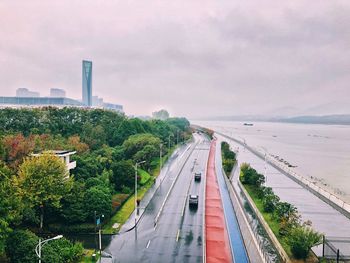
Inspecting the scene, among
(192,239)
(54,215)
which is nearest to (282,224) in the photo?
(192,239)

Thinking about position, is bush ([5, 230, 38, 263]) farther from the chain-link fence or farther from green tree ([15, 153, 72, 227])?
the chain-link fence

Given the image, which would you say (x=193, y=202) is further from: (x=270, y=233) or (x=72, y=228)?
(x=72, y=228)

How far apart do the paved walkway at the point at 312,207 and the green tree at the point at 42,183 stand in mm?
27950

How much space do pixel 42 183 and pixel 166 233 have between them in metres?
12.6

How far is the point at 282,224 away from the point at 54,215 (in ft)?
72.7

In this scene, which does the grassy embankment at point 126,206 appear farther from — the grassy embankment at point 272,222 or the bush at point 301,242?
the bush at point 301,242

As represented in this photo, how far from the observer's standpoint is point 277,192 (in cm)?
5672

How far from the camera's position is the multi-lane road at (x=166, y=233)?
2811 cm

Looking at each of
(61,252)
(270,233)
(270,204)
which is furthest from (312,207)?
(61,252)

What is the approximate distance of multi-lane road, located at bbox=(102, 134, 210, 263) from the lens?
28109 mm

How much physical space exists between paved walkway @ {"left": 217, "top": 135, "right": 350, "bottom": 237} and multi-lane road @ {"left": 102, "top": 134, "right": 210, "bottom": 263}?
44.7ft

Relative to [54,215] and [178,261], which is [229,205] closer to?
[178,261]

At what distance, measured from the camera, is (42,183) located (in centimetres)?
3195

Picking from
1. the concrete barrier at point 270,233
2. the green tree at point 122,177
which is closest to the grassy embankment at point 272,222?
the concrete barrier at point 270,233
